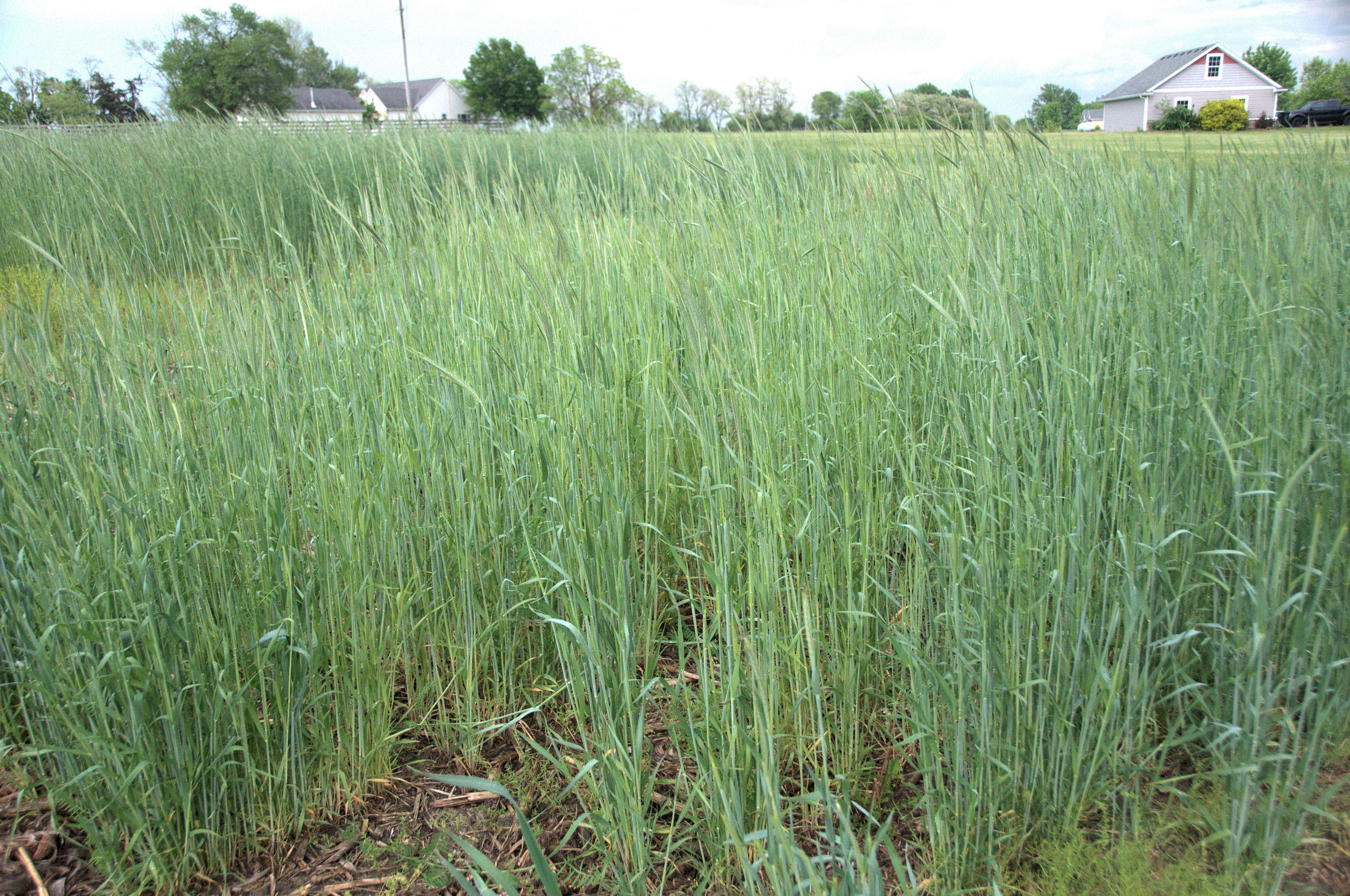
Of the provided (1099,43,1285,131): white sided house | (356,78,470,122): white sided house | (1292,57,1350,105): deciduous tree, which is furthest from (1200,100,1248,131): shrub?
(356,78,470,122): white sided house

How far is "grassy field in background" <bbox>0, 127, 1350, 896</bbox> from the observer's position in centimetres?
122

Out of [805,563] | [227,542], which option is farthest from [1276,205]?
[227,542]

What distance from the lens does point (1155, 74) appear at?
119 ft

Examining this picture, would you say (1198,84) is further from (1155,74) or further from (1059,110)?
(1059,110)

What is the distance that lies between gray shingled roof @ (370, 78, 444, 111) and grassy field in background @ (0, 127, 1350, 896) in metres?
73.6

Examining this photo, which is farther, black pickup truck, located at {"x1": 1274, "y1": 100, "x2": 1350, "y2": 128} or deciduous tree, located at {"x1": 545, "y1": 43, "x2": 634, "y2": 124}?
deciduous tree, located at {"x1": 545, "y1": 43, "x2": 634, "y2": 124}

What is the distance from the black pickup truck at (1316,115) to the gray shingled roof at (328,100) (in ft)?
193

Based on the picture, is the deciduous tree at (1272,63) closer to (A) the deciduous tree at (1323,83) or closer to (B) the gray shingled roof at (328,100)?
(A) the deciduous tree at (1323,83)

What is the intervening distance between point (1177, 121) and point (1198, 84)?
4208 cm

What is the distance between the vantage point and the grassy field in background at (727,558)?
122 centimetres

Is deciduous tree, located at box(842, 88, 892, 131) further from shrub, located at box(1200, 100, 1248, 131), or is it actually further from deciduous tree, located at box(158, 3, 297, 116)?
deciduous tree, located at box(158, 3, 297, 116)

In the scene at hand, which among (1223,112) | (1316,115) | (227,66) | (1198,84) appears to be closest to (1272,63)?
(1198,84)

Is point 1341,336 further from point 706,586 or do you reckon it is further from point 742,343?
point 706,586

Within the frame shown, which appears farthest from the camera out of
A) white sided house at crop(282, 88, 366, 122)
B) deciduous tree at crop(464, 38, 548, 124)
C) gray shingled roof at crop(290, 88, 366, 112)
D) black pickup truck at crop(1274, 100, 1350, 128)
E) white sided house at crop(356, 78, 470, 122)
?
white sided house at crop(356, 78, 470, 122)
